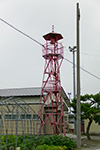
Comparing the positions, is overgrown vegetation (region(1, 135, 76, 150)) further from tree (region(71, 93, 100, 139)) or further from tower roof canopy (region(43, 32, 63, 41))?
tower roof canopy (region(43, 32, 63, 41))

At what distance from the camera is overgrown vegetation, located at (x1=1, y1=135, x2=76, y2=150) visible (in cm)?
1071

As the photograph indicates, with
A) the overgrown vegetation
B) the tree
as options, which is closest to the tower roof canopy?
the tree

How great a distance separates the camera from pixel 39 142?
12.3m

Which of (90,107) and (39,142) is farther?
(90,107)

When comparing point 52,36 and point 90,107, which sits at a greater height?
point 52,36

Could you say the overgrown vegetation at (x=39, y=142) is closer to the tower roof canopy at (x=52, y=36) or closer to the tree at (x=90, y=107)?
the tree at (x=90, y=107)

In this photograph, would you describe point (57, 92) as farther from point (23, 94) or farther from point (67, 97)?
point (67, 97)

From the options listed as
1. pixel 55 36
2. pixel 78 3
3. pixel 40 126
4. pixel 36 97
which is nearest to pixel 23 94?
pixel 36 97

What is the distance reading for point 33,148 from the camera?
10867mm

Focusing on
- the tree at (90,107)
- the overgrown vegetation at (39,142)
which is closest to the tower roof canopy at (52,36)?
the tree at (90,107)

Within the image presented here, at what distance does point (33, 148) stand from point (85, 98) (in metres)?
9.08

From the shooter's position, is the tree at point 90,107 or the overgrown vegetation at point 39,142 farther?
the tree at point 90,107

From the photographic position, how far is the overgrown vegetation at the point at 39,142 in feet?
35.1

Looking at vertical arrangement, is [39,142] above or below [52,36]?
below
